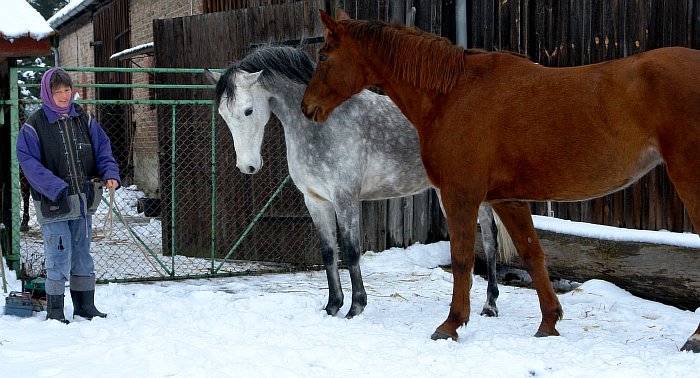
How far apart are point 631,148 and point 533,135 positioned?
1.81 ft

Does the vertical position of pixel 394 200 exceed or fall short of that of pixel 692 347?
it exceeds it

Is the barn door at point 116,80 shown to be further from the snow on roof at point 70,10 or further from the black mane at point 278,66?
the black mane at point 278,66

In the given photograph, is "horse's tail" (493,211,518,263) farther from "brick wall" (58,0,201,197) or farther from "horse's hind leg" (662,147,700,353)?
"brick wall" (58,0,201,197)

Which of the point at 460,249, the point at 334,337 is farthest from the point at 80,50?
the point at 460,249

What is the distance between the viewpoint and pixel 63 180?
4965 mm

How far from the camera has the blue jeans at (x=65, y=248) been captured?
5020 millimetres

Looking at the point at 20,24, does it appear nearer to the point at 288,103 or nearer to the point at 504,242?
the point at 288,103

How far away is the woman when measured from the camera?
195 inches

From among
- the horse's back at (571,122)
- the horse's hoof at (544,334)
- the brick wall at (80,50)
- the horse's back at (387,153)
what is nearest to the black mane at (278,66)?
the horse's back at (387,153)

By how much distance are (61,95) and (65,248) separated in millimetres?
1087

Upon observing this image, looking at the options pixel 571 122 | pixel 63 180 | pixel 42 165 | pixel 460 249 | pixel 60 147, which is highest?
pixel 571 122

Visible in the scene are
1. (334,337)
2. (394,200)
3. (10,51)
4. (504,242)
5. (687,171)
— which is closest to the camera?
(687,171)

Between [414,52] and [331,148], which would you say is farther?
[331,148]

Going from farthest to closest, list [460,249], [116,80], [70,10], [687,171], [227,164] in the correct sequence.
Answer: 1. [70,10]
2. [116,80]
3. [227,164]
4. [460,249]
5. [687,171]
